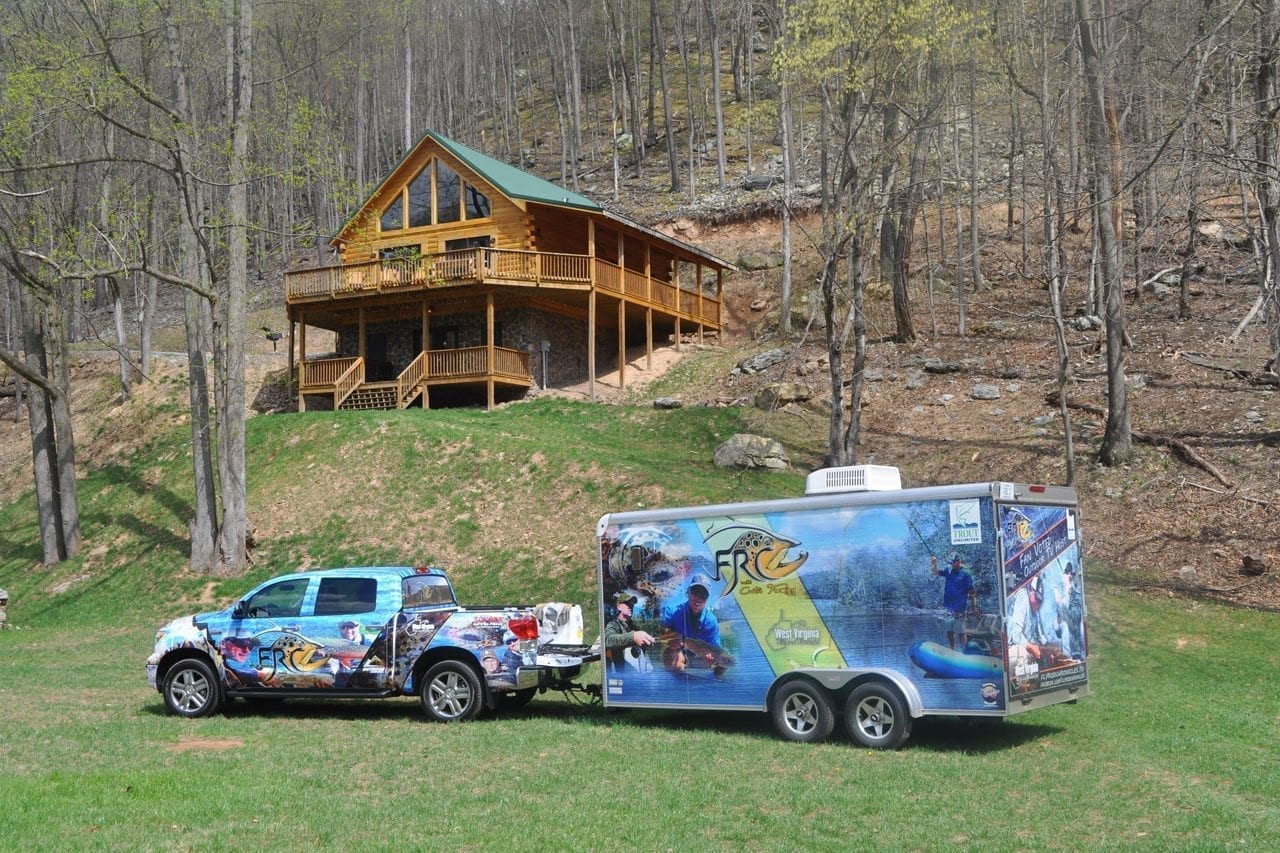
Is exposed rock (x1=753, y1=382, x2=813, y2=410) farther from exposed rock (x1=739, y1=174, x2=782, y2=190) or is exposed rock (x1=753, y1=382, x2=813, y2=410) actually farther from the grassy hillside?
exposed rock (x1=739, y1=174, x2=782, y2=190)

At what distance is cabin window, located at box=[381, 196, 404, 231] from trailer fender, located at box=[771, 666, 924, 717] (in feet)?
92.6

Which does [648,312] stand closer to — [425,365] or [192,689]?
[425,365]

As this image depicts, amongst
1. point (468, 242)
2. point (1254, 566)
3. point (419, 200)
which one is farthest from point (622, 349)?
point (1254, 566)

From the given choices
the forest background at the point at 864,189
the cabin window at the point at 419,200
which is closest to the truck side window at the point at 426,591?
the forest background at the point at 864,189

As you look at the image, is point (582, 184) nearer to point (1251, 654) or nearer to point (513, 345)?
point (513, 345)

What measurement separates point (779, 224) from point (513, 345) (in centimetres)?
1584

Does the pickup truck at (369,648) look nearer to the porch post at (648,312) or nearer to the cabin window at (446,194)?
the porch post at (648,312)

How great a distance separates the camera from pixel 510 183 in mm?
33594

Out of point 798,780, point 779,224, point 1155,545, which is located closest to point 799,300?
point 779,224

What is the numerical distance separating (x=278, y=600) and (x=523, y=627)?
3.02 m

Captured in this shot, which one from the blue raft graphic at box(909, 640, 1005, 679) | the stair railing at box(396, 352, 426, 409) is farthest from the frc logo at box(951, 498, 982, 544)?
the stair railing at box(396, 352, 426, 409)

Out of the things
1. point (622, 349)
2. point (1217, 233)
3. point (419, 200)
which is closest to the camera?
point (622, 349)

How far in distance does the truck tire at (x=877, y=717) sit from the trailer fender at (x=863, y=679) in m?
0.06

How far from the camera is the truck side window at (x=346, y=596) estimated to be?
40.2 ft
